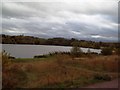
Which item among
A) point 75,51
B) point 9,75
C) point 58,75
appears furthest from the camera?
point 75,51

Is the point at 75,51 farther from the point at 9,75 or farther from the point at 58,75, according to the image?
the point at 9,75

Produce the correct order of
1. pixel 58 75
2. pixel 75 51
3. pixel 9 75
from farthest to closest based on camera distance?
pixel 75 51 < pixel 58 75 < pixel 9 75

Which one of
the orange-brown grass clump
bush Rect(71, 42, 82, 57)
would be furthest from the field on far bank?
bush Rect(71, 42, 82, 57)

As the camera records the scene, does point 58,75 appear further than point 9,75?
Yes

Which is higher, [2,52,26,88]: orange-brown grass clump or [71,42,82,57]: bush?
[71,42,82,57]: bush

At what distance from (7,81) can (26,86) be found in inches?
43.0

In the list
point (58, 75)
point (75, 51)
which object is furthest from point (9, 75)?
point (75, 51)

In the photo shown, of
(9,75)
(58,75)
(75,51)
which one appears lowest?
(58,75)

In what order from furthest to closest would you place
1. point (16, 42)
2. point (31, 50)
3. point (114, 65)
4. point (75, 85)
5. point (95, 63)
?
point (31, 50) < point (16, 42) < point (95, 63) < point (114, 65) < point (75, 85)

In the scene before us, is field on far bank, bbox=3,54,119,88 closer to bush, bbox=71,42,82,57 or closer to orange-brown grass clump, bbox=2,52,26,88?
orange-brown grass clump, bbox=2,52,26,88

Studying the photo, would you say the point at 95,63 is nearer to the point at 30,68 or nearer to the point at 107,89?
the point at 30,68

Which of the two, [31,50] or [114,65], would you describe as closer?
[114,65]

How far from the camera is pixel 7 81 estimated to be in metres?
12.3

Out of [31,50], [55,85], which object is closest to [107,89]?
[55,85]
